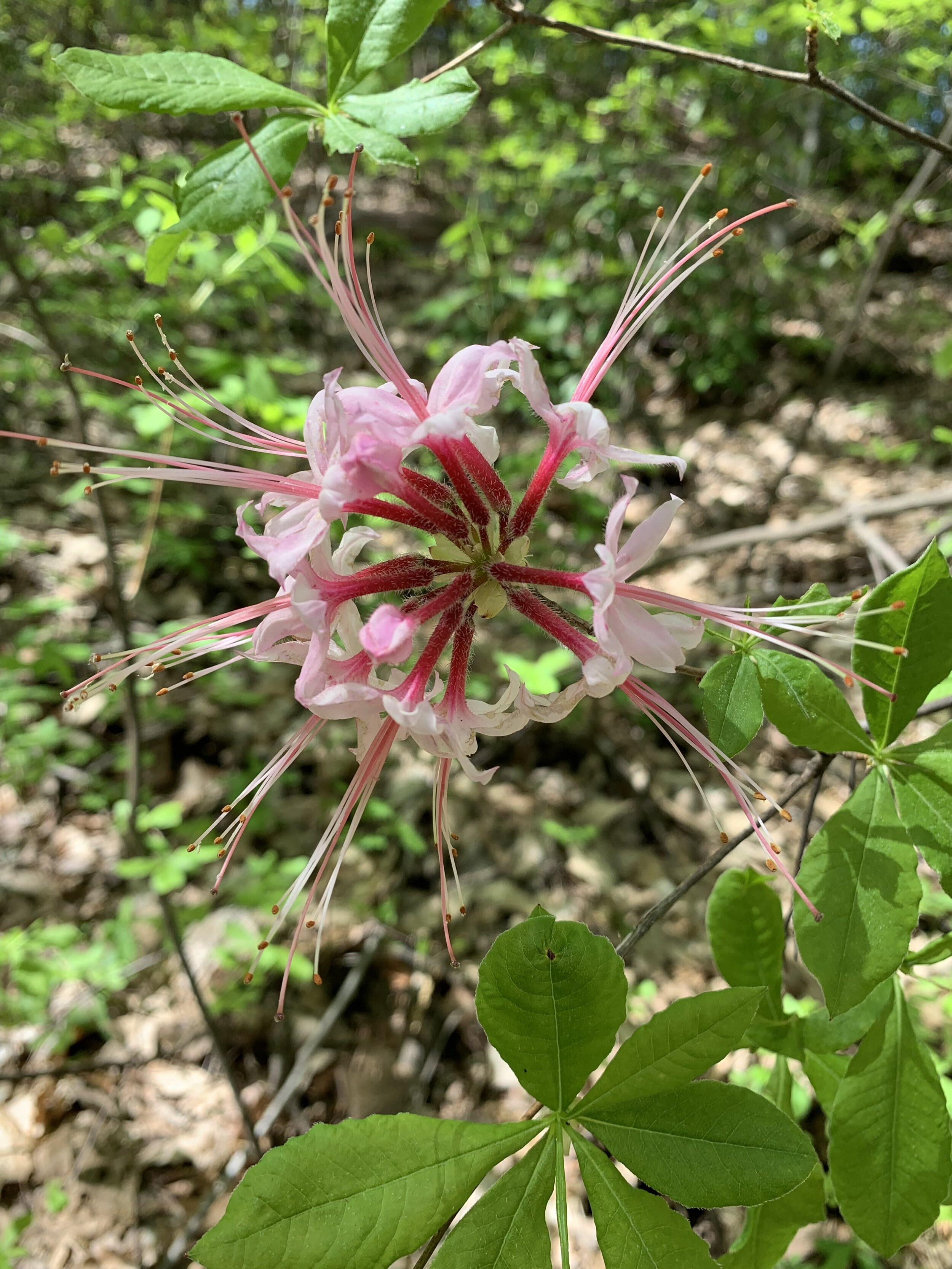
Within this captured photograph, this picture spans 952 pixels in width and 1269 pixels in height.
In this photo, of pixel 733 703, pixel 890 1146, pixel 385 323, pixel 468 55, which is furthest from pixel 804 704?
pixel 385 323

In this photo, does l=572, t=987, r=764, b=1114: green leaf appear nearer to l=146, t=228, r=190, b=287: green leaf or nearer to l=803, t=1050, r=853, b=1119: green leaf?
l=803, t=1050, r=853, b=1119: green leaf

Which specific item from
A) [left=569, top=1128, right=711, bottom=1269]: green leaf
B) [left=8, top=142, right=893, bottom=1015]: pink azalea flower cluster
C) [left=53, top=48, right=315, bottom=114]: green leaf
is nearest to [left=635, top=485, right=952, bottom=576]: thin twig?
[left=8, top=142, right=893, bottom=1015]: pink azalea flower cluster

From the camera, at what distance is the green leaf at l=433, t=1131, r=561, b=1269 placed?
693mm

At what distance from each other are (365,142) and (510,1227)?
122cm

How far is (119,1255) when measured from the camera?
191 cm

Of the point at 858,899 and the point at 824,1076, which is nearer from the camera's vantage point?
the point at 858,899

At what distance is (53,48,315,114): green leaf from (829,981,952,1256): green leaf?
1371mm

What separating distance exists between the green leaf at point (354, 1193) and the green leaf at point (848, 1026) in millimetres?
378

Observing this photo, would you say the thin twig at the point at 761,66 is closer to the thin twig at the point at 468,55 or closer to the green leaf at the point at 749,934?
the thin twig at the point at 468,55

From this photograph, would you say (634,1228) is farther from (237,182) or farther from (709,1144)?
(237,182)

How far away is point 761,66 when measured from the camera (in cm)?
107

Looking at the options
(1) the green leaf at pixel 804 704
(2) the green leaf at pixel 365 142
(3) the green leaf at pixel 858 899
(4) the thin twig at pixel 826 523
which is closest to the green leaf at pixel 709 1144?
(3) the green leaf at pixel 858 899

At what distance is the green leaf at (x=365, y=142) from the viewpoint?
965mm

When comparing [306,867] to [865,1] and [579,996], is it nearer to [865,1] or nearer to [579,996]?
[579,996]
